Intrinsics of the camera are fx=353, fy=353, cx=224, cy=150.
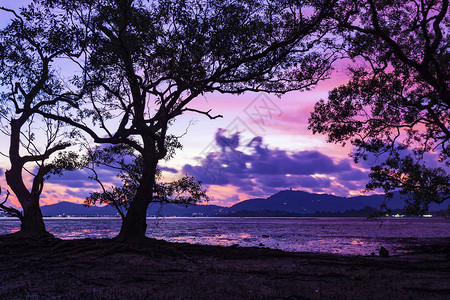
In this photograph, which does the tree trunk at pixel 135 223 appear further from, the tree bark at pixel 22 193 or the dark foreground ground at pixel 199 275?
the tree bark at pixel 22 193

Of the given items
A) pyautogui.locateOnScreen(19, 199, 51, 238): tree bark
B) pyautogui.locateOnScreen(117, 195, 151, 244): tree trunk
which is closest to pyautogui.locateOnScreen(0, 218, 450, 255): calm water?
pyautogui.locateOnScreen(19, 199, 51, 238): tree bark

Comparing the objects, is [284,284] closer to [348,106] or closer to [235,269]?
[235,269]

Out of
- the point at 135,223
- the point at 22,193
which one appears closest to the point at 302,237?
the point at 135,223

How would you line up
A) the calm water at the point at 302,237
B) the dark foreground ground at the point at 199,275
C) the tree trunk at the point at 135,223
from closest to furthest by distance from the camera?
the dark foreground ground at the point at 199,275 < the tree trunk at the point at 135,223 < the calm water at the point at 302,237

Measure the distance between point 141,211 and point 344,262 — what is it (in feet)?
38.7

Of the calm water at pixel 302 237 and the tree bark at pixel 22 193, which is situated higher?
the tree bark at pixel 22 193

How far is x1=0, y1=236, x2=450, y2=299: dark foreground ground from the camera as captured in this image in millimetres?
10992

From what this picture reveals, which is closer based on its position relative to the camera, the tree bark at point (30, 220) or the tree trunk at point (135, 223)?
the tree trunk at point (135, 223)

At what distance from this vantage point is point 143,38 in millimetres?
16578

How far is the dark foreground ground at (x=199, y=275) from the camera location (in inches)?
433

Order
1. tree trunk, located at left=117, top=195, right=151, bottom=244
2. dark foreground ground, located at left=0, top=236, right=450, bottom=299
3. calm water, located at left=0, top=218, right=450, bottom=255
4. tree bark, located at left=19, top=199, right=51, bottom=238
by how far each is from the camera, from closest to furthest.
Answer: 1. dark foreground ground, located at left=0, top=236, right=450, bottom=299
2. tree trunk, located at left=117, top=195, right=151, bottom=244
3. tree bark, located at left=19, top=199, right=51, bottom=238
4. calm water, located at left=0, top=218, right=450, bottom=255

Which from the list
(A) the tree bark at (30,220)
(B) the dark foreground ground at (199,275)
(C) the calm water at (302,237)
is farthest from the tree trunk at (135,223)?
(C) the calm water at (302,237)

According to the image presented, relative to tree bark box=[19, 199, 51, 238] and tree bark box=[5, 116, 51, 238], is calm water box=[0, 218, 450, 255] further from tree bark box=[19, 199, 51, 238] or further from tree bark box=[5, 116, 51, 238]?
tree bark box=[5, 116, 51, 238]

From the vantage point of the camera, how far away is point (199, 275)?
14.2m
